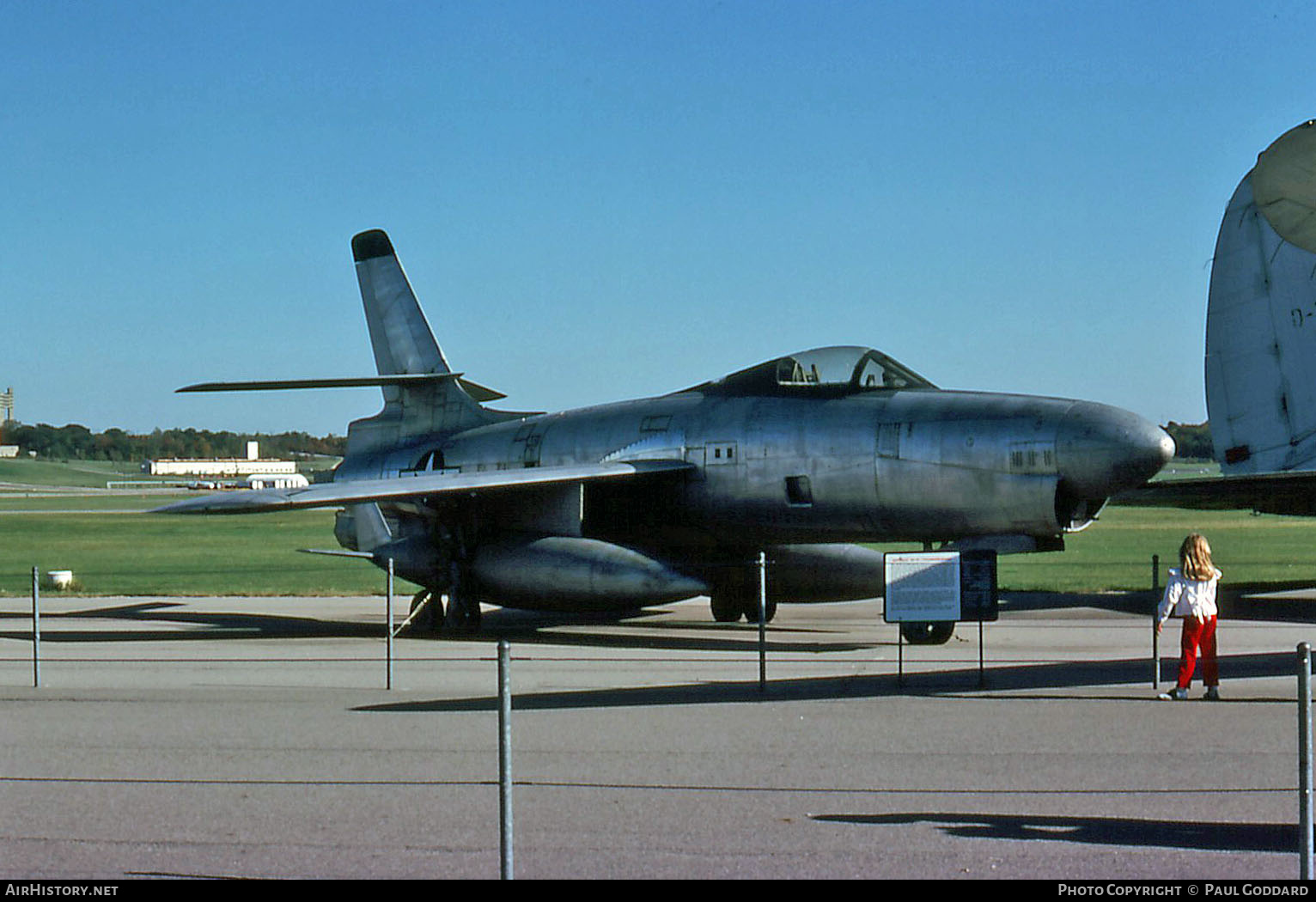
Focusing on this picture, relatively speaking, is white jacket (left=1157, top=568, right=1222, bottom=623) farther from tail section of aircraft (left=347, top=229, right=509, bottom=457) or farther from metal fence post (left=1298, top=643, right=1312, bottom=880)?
tail section of aircraft (left=347, top=229, right=509, bottom=457)

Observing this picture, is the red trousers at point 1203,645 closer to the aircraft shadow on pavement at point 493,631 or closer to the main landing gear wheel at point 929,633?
the main landing gear wheel at point 929,633

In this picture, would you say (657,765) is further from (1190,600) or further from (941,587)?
(941,587)

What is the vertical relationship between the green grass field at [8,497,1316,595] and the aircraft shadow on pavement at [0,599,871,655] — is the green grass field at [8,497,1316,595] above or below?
above

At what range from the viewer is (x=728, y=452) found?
15961 millimetres

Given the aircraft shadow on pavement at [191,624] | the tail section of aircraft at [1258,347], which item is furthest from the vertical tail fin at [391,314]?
the tail section of aircraft at [1258,347]

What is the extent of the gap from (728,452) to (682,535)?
4.66 feet

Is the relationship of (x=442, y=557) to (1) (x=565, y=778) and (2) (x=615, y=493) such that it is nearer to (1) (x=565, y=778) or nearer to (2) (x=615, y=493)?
(2) (x=615, y=493)

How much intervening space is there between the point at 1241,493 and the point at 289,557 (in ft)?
77.0

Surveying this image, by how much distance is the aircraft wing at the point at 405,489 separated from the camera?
50.8 ft

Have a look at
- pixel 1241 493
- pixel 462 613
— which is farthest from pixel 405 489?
pixel 1241 493

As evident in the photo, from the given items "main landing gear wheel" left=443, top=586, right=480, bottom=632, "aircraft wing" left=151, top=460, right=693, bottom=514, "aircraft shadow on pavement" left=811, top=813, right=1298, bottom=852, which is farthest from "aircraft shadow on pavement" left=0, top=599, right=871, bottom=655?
"aircraft shadow on pavement" left=811, top=813, right=1298, bottom=852

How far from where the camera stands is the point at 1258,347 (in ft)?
73.4

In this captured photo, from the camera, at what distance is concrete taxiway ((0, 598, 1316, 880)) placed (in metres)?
5.75

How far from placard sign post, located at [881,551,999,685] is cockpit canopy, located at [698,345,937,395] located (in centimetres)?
402
